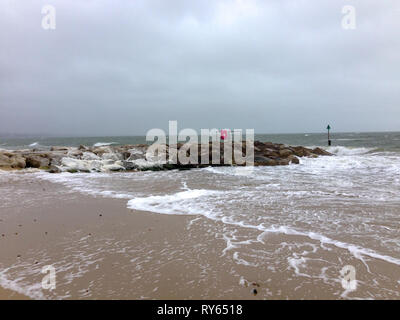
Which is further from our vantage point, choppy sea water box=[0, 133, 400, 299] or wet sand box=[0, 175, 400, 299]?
choppy sea water box=[0, 133, 400, 299]

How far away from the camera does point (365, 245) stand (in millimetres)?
5004

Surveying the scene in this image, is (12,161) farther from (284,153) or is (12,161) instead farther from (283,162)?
(284,153)

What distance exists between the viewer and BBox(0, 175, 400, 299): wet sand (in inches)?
142

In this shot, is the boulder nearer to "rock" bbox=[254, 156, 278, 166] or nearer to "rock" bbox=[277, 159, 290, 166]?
"rock" bbox=[254, 156, 278, 166]

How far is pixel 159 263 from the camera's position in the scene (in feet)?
14.5

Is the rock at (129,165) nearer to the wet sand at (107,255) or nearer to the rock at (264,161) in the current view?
the rock at (264,161)

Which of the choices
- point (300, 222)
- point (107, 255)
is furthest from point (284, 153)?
point (107, 255)

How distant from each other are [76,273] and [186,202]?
490 cm

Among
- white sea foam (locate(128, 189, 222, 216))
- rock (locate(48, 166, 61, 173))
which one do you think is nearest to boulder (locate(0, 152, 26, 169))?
rock (locate(48, 166, 61, 173))

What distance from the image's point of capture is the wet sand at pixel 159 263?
360 centimetres

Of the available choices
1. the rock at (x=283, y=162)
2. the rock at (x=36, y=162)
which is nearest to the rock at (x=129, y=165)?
the rock at (x=36, y=162)

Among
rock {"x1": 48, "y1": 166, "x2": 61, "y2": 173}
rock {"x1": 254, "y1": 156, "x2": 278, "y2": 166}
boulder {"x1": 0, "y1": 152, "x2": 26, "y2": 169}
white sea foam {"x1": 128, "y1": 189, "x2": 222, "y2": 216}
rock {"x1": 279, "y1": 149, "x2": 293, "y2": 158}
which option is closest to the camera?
white sea foam {"x1": 128, "y1": 189, "x2": 222, "y2": 216}

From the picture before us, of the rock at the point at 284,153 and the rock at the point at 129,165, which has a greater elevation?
the rock at the point at 284,153
